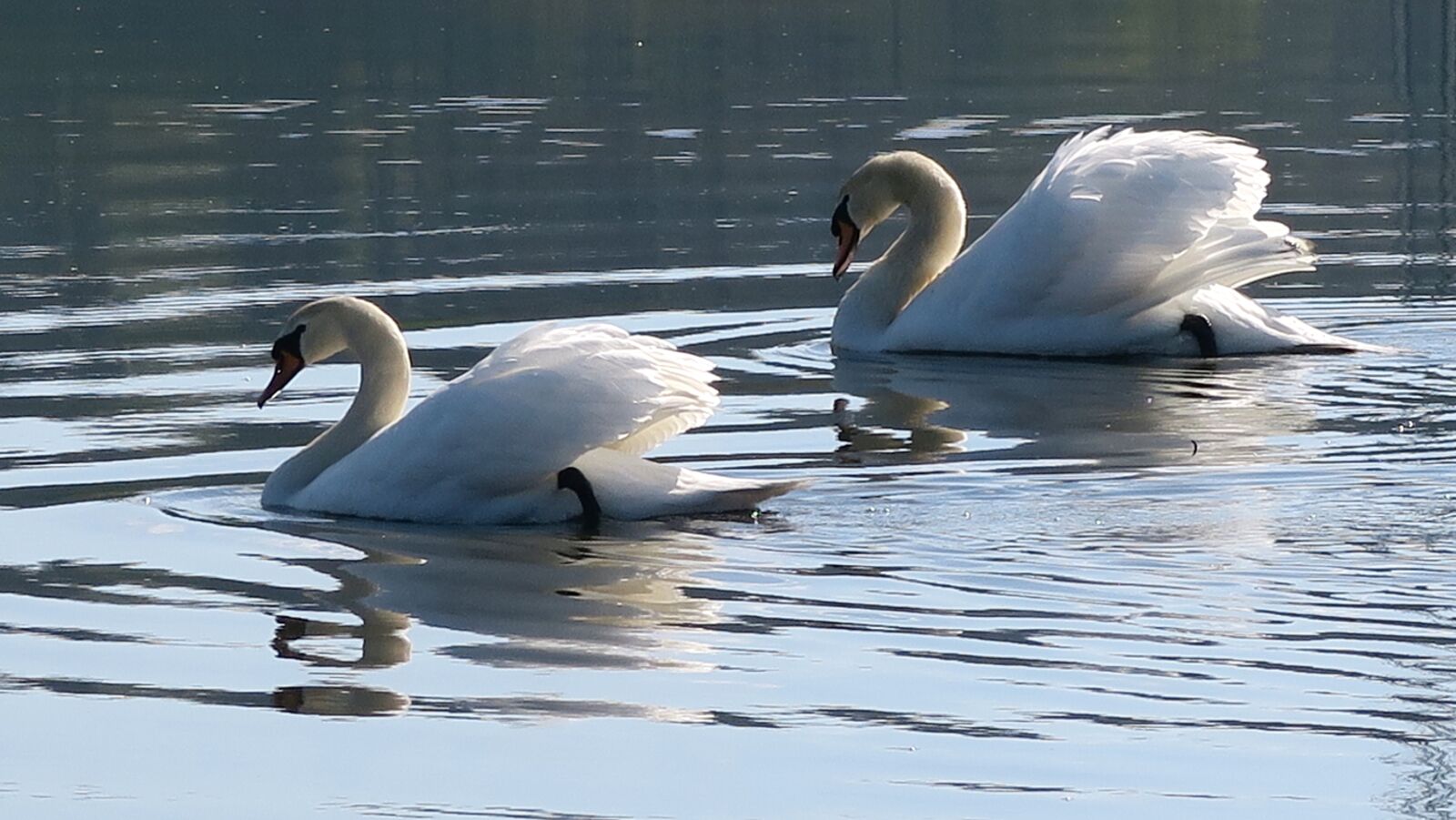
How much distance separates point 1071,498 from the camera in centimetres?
857

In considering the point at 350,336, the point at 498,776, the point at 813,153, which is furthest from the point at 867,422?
the point at 813,153

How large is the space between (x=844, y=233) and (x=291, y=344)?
458 cm

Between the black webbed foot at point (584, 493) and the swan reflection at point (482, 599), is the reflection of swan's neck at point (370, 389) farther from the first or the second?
the black webbed foot at point (584, 493)

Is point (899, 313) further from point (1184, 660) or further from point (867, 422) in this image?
point (1184, 660)

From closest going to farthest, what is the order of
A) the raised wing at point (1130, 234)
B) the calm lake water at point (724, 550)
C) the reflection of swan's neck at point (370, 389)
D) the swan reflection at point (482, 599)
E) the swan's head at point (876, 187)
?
the calm lake water at point (724, 550)
the swan reflection at point (482, 599)
the reflection of swan's neck at point (370, 389)
the raised wing at point (1130, 234)
the swan's head at point (876, 187)

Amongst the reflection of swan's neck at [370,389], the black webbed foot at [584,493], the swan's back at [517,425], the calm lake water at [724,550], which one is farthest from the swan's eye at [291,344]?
the black webbed foot at [584,493]

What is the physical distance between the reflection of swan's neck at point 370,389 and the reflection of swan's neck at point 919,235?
14.5 feet

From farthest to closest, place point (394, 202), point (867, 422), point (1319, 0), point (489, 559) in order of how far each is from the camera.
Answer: point (1319, 0) → point (394, 202) → point (867, 422) → point (489, 559)

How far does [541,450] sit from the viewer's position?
8469mm

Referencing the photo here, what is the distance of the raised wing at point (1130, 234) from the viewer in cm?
1221

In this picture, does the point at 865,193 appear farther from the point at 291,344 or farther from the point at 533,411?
the point at 533,411

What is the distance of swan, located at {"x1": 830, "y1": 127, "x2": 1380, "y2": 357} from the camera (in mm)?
12234

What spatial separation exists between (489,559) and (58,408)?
11.4 feet

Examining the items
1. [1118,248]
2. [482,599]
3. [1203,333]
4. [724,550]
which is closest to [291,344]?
[724,550]
